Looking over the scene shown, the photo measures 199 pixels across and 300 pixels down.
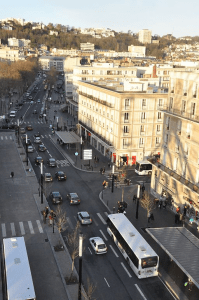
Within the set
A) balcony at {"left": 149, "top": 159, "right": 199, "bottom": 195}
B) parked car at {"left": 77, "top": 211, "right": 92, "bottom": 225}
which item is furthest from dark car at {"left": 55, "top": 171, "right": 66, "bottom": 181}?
balcony at {"left": 149, "top": 159, "right": 199, "bottom": 195}

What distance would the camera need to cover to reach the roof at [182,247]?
89.8ft

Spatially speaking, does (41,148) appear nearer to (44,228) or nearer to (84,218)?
(84,218)

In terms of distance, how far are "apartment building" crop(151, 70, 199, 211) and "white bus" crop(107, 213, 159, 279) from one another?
1025 cm

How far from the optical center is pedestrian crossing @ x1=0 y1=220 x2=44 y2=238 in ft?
120

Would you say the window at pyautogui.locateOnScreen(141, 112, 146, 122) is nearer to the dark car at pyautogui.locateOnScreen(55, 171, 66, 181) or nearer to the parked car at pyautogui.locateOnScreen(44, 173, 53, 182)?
the dark car at pyautogui.locateOnScreen(55, 171, 66, 181)

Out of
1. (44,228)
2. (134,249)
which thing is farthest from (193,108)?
(44,228)

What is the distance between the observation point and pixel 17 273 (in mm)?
25109

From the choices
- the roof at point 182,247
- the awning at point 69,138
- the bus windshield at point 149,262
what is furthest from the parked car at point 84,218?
the awning at point 69,138

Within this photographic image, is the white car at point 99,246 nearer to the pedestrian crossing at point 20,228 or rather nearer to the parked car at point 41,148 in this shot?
the pedestrian crossing at point 20,228

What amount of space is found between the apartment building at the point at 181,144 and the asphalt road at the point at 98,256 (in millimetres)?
10035

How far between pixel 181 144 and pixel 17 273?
26842 millimetres

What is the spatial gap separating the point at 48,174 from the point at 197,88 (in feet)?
93.1

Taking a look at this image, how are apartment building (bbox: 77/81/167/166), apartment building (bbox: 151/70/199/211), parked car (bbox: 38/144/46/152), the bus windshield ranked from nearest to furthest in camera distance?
the bus windshield → apartment building (bbox: 151/70/199/211) → apartment building (bbox: 77/81/167/166) → parked car (bbox: 38/144/46/152)

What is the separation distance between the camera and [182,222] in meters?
41.0
